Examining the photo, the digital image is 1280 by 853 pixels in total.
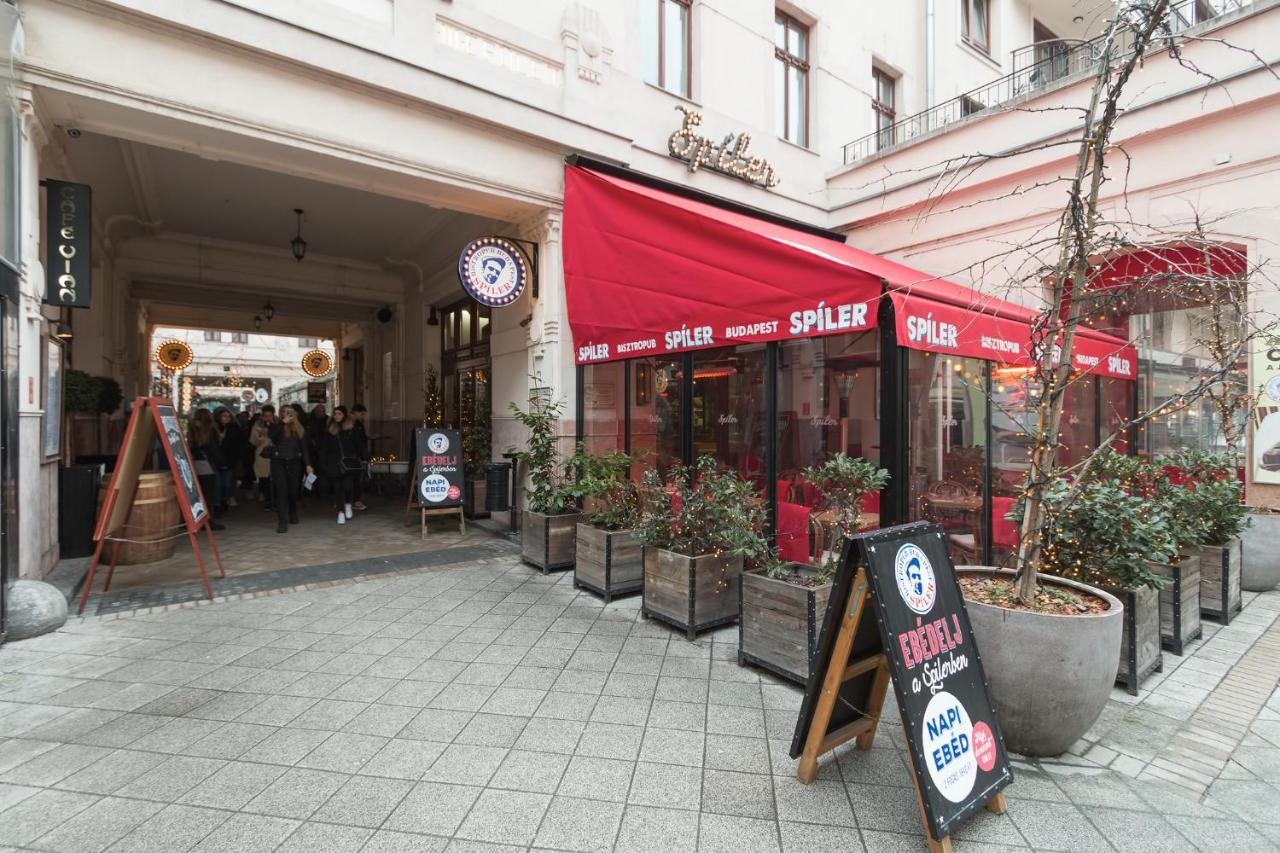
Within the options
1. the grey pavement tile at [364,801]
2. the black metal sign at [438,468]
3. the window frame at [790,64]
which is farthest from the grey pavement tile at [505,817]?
the window frame at [790,64]

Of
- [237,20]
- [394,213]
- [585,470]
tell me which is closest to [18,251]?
[237,20]

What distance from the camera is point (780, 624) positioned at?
12.0 feet

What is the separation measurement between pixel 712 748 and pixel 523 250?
6.21 m

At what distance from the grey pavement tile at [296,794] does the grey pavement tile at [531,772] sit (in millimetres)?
681

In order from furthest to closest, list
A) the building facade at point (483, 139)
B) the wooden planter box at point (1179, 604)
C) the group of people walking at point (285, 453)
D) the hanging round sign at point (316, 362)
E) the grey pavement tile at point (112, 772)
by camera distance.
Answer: the hanging round sign at point (316, 362), the group of people walking at point (285, 453), the building facade at point (483, 139), the wooden planter box at point (1179, 604), the grey pavement tile at point (112, 772)

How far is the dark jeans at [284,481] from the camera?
26.4 ft

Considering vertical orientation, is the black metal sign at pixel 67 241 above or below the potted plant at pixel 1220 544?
above

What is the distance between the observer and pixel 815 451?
18.8 ft

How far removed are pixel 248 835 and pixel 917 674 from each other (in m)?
2.59

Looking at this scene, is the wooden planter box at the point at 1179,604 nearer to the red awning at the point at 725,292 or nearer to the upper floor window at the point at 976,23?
the red awning at the point at 725,292

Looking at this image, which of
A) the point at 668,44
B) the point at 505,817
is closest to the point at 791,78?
the point at 668,44

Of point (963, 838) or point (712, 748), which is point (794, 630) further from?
point (963, 838)

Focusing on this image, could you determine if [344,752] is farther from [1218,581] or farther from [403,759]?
[1218,581]

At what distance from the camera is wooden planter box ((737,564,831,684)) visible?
11.6 feet
